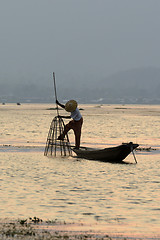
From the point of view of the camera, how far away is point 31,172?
2581 centimetres

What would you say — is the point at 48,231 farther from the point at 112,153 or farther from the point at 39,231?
the point at 112,153

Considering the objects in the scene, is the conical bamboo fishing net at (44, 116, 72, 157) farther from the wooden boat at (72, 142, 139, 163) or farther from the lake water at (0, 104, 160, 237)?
the wooden boat at (72, 142, 139, 163)

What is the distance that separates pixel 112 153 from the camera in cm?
3055

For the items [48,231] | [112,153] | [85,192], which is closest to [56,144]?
[112,153]

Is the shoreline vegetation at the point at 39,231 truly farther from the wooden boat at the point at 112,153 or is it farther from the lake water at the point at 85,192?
the wooden boat at the point at 112,153

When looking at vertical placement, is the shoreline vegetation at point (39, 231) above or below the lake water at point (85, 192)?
above

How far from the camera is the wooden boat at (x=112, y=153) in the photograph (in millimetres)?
30031

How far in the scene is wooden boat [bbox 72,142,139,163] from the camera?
3003 centimetres

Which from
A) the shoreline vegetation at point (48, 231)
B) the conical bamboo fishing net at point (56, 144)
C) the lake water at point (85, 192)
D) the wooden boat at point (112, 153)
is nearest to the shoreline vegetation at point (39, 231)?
the shoreline vegetation at point (48, 231)

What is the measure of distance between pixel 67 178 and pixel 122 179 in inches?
98.4

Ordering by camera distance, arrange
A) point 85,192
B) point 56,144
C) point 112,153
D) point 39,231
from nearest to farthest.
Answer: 1. point 39,231
2. point 85,192
3. point 112,153
4. point 56,144

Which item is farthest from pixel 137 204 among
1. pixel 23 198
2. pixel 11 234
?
pixel 11 234

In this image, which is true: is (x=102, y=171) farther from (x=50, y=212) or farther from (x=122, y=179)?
(x=50, y=212)

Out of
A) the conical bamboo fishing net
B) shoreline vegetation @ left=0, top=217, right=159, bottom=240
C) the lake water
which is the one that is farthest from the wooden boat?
shoreline vegetation @ left=0, top=217, right=159, bottom=240
